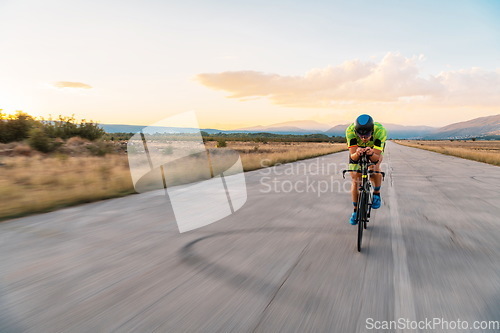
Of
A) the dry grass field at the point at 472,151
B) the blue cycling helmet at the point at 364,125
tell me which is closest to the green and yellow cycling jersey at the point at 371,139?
the blue cycling helmet at the point at 364,125

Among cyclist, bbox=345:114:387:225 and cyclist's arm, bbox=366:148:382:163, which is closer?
cyclist, bbox=345:114:387:225

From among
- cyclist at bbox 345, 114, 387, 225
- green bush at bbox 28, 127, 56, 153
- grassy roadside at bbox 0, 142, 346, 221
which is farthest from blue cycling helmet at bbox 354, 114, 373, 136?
green bush at bbox 28, 127, 56, 153

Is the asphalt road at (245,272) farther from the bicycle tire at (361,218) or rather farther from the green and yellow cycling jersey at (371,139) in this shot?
the green and yellow cycling jersey at (371,139)

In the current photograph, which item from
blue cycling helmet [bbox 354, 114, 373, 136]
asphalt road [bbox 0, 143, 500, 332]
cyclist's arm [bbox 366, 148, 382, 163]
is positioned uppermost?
blue cycling helmet [bbox 354, 114, 373, 136]

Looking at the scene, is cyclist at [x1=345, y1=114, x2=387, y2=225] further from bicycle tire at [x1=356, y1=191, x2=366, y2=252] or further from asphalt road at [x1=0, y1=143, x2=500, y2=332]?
asphalt road at [x1=0, y1=143, x2=500, y2=332]

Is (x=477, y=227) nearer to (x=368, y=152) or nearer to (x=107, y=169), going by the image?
(x=368, y=152)

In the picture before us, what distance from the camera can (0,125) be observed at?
1925 cm

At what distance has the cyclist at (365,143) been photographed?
4.39m

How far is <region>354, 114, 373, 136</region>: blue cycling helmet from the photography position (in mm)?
4336

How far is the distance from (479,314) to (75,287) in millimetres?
3799

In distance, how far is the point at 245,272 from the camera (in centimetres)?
353

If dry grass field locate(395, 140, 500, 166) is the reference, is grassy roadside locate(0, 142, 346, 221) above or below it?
above

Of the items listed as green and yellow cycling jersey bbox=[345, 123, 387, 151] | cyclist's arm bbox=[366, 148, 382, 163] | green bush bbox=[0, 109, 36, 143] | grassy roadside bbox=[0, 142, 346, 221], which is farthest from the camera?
green bush bbox=[0, 109, 36, 143]

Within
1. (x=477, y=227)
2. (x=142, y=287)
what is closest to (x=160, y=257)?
(x=142, y=287)
